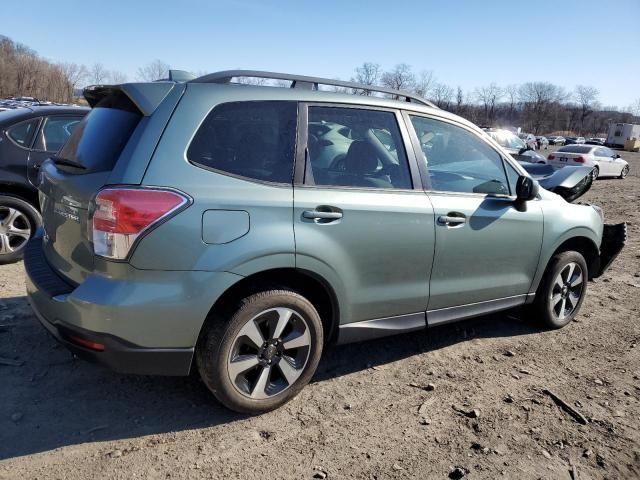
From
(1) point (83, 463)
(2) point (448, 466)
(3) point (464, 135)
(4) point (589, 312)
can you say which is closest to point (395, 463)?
(2) point (448, 466)

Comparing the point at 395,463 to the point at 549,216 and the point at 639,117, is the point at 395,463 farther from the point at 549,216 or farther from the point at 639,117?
the point at 639,117

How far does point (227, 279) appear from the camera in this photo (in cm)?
258

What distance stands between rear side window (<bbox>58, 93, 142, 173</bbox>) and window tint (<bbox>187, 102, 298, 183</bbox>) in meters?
0.38

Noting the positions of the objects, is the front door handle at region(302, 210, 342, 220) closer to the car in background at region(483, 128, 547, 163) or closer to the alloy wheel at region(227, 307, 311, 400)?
the alloy wheel at region(227, 307, 311, 400)

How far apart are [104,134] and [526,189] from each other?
2898 mm

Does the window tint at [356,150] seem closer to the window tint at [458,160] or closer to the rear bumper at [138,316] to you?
the window tint at [458,160]

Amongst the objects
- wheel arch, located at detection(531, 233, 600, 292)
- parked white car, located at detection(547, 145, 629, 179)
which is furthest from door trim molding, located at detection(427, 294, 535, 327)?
parked white car, located at detection(547, 145, 629, 179)

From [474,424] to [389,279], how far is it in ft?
3.23

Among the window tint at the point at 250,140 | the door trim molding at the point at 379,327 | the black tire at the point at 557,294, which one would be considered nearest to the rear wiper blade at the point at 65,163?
the window tint at the point at 250,140

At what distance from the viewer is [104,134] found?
2807mm

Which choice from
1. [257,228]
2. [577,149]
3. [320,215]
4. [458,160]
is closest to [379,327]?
[320,215]

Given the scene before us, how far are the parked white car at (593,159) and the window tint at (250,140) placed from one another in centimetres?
2283

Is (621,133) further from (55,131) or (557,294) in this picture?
(55,131)

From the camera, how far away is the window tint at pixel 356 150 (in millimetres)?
3027
